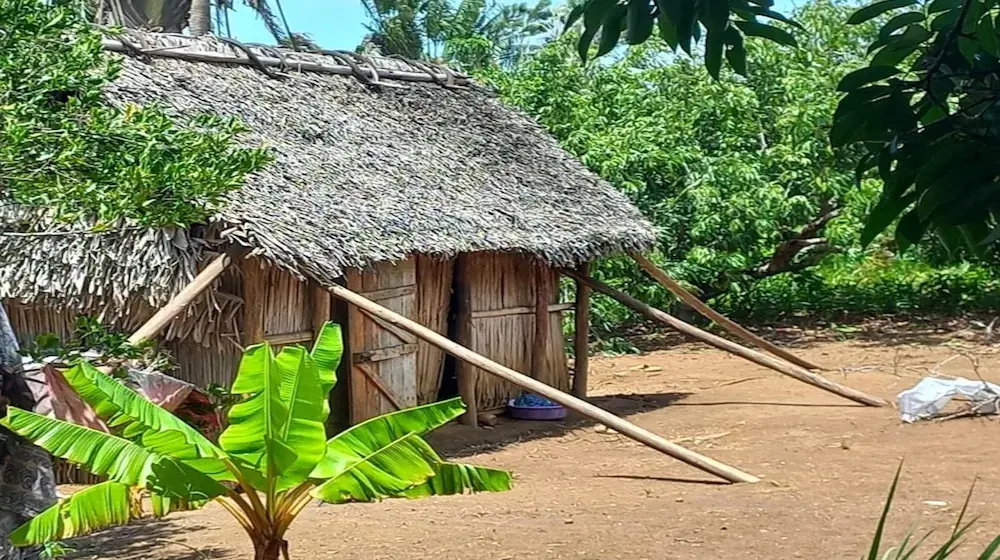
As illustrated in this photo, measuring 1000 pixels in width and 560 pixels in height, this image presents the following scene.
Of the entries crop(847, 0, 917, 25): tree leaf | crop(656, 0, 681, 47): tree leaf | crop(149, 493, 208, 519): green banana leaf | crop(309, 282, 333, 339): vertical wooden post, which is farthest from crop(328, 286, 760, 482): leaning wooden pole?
crop(847, 0, 917, 25): tree leaf

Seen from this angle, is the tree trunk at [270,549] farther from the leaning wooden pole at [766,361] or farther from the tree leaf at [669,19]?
the leaning wooden pole at [766,361]

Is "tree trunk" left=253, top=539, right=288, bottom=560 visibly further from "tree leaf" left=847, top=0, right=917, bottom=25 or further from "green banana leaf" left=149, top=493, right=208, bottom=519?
"tree leaf" left=847, top=0, right=917, bottom=25

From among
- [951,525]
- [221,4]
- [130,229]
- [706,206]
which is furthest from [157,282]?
[221,4]

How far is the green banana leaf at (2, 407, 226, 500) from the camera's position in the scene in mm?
4859

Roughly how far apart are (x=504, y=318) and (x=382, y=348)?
1.87 meters

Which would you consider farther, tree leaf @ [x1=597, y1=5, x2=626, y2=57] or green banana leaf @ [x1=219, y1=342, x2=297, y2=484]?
green banana leaf @ [x1=219, y1=342, x2=297, y2=484]

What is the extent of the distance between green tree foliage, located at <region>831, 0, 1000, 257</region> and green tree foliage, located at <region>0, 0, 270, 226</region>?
3.27 m

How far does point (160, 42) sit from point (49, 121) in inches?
252

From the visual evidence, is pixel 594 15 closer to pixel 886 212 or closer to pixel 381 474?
pixel 886 212

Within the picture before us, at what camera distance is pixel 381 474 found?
5.32 m

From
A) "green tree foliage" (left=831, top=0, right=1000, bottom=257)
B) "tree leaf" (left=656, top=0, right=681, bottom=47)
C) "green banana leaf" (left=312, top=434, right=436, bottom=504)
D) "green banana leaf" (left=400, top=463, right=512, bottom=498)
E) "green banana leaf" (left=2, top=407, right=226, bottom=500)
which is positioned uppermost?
"tree leaf" (left=656, top=0, right=681, bottom=47)

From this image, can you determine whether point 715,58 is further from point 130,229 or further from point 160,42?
point 160,42

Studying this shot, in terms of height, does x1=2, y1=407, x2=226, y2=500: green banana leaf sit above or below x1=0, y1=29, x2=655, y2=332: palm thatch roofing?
below

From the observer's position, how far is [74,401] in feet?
21.5
